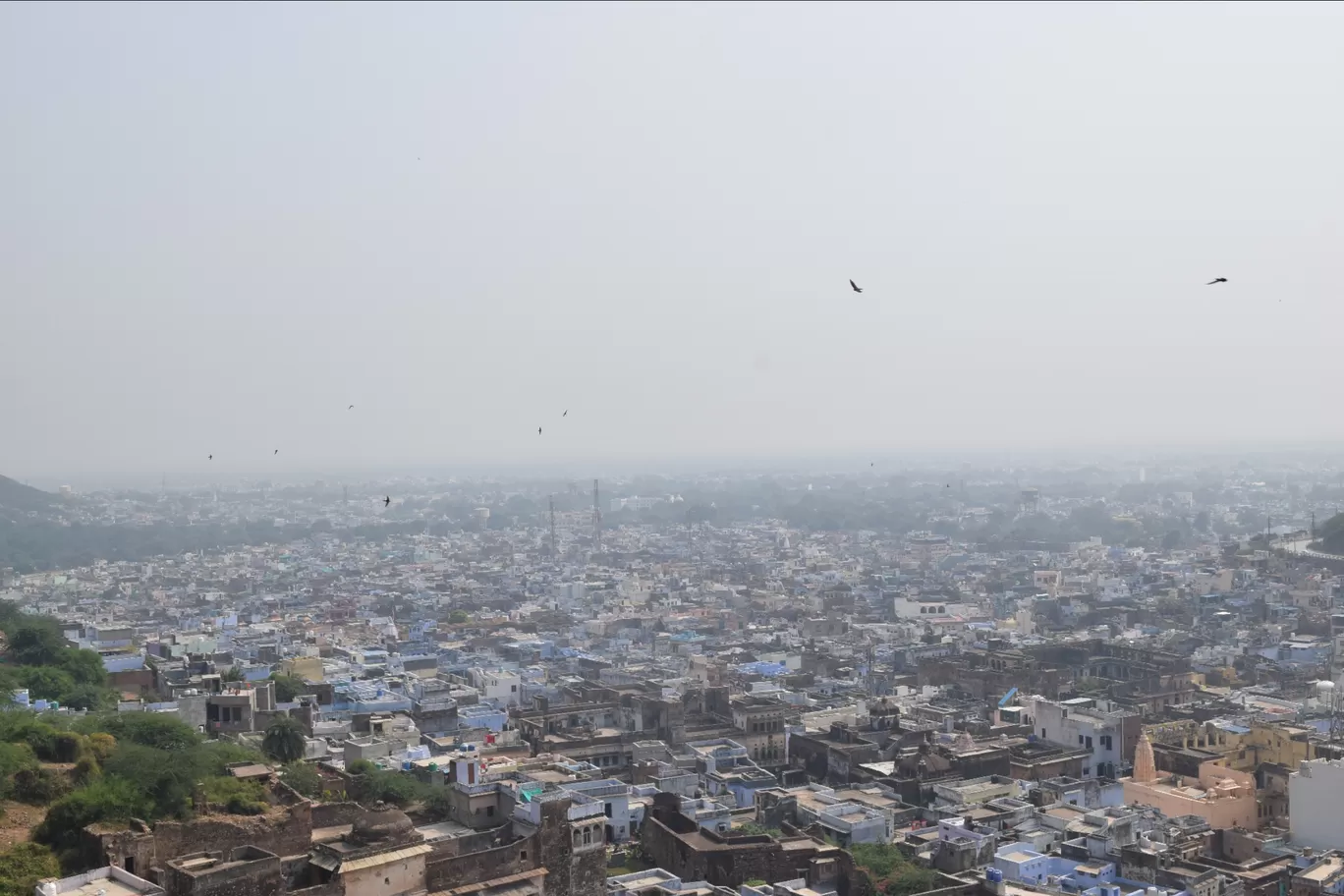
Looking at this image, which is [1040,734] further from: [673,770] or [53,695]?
[53,695]

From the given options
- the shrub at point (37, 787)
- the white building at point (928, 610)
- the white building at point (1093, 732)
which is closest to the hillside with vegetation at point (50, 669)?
the shrub at point (37, 787)

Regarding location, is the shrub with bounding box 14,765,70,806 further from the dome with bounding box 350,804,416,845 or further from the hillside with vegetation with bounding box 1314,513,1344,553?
the hillside with vegetation with bounding box 1314,513,1344,553

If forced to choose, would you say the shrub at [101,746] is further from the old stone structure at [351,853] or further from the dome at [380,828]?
the dome at [380,828]

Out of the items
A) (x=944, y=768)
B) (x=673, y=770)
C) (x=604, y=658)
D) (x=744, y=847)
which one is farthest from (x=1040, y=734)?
(x=604, y=658)

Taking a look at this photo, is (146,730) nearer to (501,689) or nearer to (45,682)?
(45,682)

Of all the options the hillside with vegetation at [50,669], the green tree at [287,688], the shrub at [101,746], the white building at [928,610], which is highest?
the shrub at [101,746]

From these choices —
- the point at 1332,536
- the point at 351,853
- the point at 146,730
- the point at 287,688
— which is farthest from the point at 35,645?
the point at 1332,536
